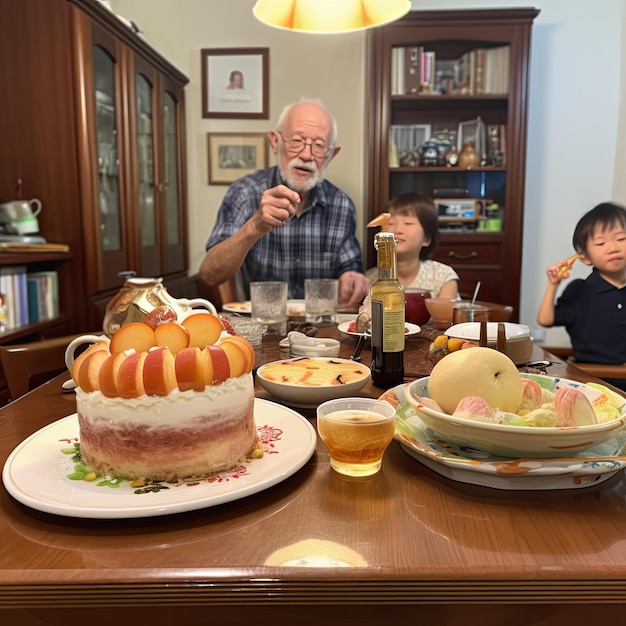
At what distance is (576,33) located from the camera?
12.0ft

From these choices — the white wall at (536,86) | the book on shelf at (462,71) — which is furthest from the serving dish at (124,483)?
the white wall at (536,86)

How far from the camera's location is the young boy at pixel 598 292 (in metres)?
1.97

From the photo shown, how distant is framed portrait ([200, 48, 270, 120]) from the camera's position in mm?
3789

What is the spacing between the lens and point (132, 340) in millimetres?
670

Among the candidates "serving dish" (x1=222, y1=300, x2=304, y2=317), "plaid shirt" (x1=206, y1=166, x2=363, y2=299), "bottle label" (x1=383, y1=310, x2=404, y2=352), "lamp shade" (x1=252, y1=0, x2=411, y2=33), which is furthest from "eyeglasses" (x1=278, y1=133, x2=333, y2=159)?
"bottle label" (x1=383, y1=310, x2=404, y2=352)

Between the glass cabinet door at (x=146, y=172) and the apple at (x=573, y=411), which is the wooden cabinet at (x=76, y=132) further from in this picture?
the apple at (x=573, y=411)

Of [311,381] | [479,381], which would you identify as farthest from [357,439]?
[311,381]

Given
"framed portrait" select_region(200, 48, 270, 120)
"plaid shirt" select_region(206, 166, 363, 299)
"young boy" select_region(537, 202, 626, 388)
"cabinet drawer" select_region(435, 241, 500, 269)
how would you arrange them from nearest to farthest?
"young boy" select_region(537, 202, 626, 388), "plaid shirt" select_region(206, 166, 363, 299), "cabinet drawer" select_region(435, 241, 500, 269), "framed portrait" select_region(200, 48, 270, 120)

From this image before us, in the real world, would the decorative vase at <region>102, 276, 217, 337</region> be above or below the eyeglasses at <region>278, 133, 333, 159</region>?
below

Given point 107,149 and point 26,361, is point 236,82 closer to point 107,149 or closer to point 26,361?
point 107,149

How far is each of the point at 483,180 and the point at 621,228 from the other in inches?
77.2

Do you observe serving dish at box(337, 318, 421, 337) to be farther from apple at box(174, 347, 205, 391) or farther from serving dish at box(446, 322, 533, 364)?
apple at box(174, 347, 205, 391)

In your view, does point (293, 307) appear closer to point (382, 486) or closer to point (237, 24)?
point (382, 486)

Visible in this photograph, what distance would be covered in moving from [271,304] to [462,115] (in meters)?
2.71
